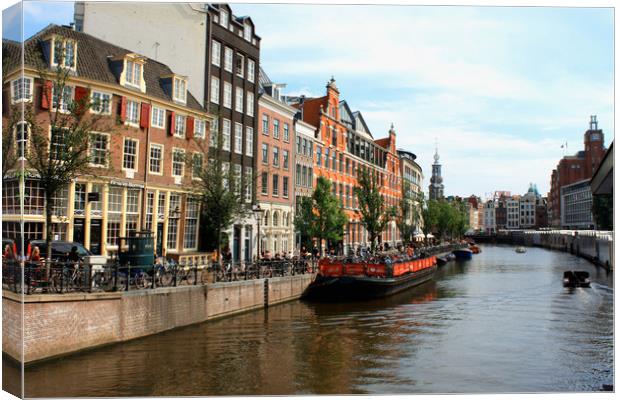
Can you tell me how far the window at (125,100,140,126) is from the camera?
2739 centimetres

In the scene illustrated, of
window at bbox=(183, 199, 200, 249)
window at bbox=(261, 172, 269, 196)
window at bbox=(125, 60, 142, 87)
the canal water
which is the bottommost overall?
the canal water

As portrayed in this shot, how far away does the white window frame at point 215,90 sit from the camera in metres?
36.9

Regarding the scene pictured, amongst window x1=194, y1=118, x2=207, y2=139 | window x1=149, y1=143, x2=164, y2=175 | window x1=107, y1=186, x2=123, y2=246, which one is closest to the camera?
window x1=107, y1=186, x2=123, y2=246

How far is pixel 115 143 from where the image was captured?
83.3 ft

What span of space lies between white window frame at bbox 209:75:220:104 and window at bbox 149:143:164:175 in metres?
6.97

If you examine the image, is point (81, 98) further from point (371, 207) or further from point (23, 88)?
point (371, 207)

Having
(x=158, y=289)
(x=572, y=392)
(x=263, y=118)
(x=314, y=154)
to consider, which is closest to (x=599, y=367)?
(x=572, y=392)

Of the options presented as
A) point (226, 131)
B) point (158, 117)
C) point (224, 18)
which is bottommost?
point (158, 117)

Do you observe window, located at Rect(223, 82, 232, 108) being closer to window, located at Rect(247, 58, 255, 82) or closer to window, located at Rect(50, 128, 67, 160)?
window, located at Rect(247, 58, 255, 82)

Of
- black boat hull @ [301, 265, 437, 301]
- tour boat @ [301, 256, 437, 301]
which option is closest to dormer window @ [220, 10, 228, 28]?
tour boat @ [301, 256, 437, 301]

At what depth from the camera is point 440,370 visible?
17.4 metres

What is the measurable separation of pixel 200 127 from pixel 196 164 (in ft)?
12.6

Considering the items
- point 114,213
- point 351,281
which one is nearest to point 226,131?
point 351,281

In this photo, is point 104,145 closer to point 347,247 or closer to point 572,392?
point 572,392
